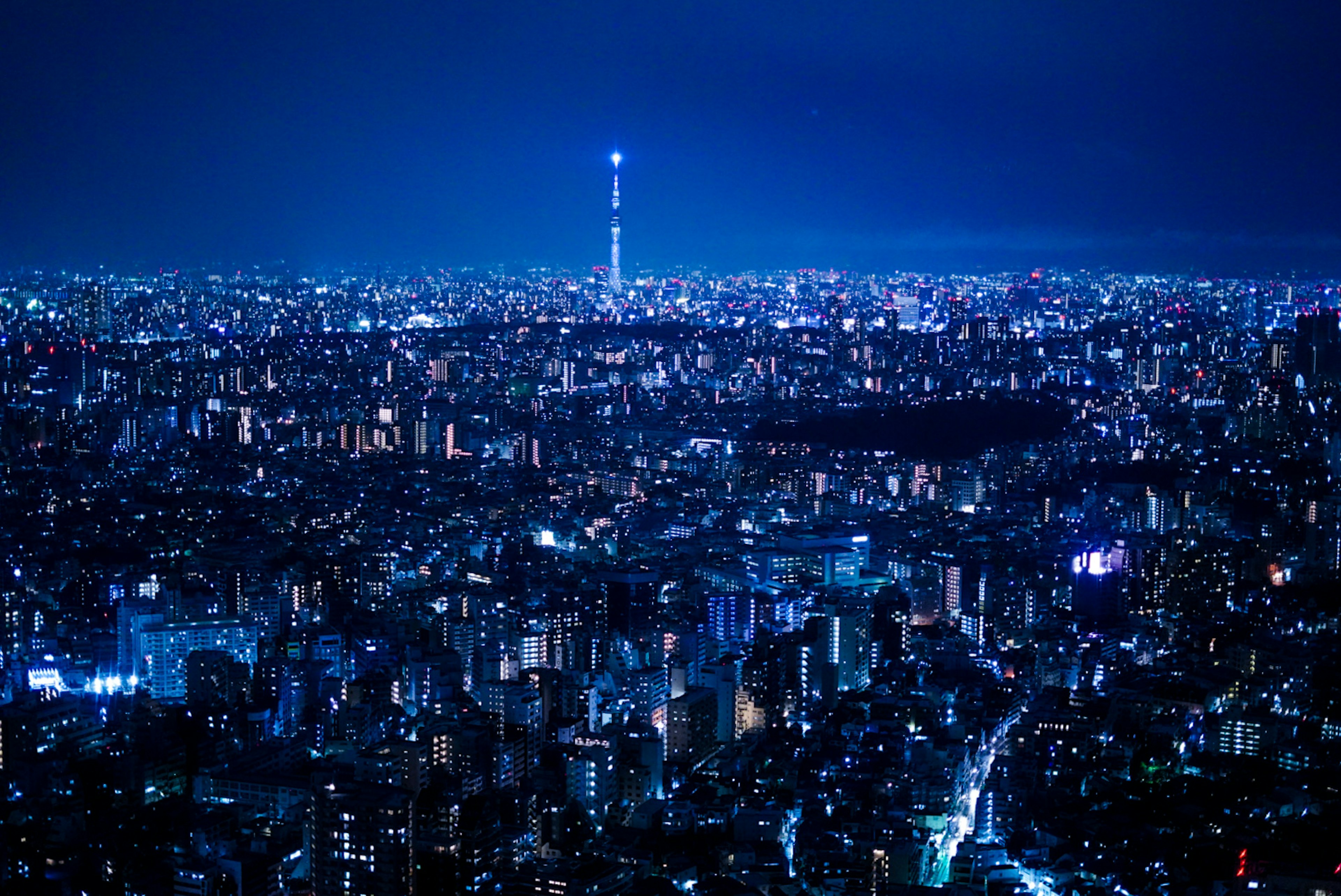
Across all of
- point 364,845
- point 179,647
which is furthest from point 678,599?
point 364,845

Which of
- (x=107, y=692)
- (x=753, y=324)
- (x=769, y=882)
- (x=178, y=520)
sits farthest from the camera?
(x=753, y=324)

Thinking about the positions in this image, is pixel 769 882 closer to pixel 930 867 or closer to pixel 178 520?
pixel 930 867

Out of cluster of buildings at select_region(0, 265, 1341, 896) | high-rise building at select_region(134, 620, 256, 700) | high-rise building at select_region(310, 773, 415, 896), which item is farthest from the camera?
high-rise building at select_region(134, 620, 256, 700)

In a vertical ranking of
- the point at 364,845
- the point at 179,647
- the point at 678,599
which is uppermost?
the point at 678,599

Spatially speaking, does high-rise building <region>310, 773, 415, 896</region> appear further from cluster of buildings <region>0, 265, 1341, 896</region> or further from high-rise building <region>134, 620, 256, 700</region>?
high-rise building <region>134, 620, 256, 700</region>

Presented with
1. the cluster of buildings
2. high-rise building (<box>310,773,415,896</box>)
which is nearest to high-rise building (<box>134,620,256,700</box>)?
the cluster of buildings

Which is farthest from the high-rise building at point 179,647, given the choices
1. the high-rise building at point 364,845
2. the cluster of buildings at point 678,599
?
the high-rise building at point 364,845

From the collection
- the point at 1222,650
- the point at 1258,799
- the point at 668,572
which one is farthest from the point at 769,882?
the point at 668,572

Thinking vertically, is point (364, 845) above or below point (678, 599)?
below

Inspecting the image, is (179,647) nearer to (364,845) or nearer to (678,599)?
(678,599)
